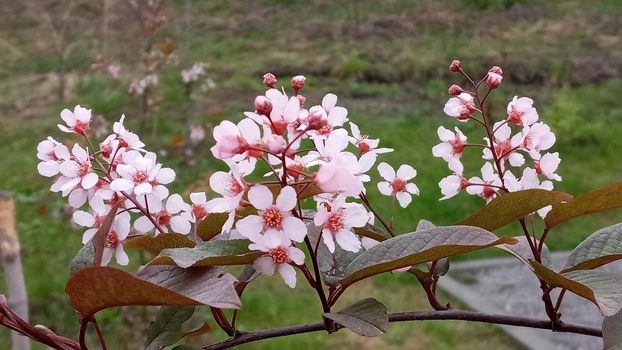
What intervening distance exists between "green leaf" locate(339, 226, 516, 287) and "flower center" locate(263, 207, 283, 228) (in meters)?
0.07

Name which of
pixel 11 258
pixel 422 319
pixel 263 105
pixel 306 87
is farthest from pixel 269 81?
pixel 306 87

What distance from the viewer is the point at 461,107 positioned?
0.64m

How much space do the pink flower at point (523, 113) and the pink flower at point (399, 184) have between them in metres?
0.10

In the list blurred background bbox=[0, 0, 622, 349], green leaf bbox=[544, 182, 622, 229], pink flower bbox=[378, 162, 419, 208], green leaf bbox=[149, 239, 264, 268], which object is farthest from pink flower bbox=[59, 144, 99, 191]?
blurred background bbox=[0, 0, 622, 349]

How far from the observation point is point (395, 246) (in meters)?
0.52

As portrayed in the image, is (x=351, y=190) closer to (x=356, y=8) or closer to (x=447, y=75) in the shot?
(x=447, y=75)

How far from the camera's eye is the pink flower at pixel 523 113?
618 millimetres

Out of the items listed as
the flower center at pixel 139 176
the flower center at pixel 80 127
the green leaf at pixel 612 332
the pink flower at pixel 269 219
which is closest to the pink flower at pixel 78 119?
the flower center at pixel 80 127

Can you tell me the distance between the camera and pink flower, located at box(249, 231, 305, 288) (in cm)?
48

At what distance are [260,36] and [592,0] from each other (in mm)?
2834

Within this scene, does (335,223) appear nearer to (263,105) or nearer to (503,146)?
(263,105)

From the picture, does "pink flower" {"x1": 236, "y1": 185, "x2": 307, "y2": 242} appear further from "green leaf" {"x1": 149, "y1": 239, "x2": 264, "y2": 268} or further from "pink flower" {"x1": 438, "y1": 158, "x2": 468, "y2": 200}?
"pink flower" {"x1": 438, "y1": 158, "x2": 468, "y2": 200}

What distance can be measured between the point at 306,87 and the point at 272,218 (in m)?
4.50

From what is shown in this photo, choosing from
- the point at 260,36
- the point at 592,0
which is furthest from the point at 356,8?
the point at 592,0
